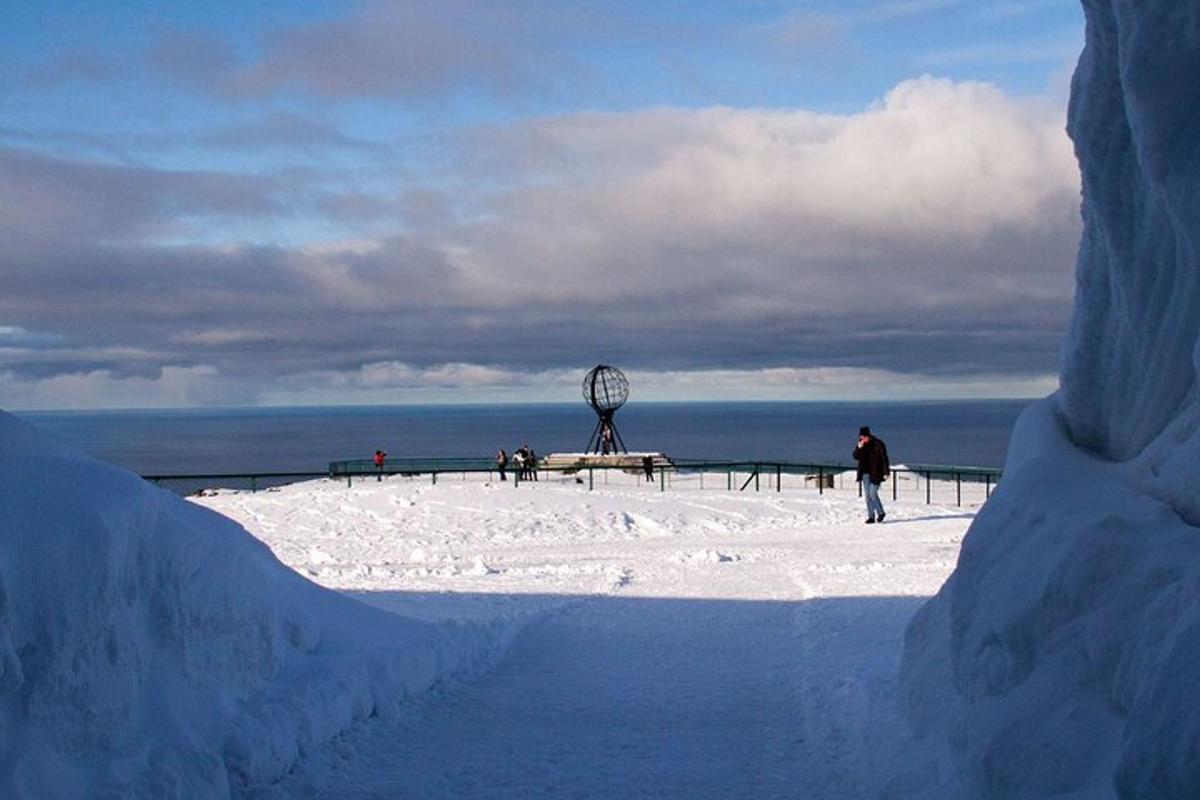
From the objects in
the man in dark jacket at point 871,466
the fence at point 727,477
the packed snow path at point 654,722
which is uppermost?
the man in dark jacket at point 871,466

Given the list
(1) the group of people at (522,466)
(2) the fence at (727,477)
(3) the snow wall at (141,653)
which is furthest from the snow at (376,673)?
(1) the group of people at (522,466)

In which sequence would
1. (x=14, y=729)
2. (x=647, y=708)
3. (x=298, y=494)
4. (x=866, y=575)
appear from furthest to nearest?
(x=298, y=494), (x=866, y=575), (x=647, y=708), (x=14, y=729)

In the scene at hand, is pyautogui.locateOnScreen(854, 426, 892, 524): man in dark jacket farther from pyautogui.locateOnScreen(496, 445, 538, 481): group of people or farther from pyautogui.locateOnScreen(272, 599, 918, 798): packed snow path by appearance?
pyautogui.locateOnScreen(496, 445, 538, 481): group of people

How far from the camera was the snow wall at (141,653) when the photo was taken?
19.1 ft

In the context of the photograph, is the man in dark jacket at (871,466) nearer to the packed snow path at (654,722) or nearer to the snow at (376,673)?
the snow at (376,673)

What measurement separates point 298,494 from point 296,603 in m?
18.6

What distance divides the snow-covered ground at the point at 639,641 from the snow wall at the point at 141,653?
43 centimetres

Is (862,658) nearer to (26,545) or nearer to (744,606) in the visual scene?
(744,606)

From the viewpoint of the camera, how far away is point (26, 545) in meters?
6.16

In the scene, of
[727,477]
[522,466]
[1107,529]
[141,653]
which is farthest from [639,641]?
[522,466]

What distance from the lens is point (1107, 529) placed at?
5277 millimetres

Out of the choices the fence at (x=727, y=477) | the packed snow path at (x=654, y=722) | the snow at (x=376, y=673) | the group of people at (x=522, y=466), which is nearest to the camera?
the snow at (x=376, y=673)

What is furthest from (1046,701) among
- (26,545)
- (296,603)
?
(296,603)

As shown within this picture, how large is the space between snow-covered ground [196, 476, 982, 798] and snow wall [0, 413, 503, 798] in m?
0.43
